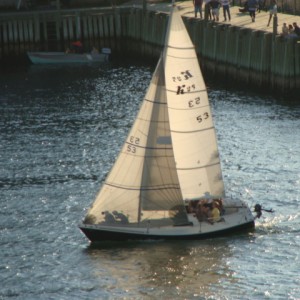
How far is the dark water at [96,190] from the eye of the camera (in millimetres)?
64000

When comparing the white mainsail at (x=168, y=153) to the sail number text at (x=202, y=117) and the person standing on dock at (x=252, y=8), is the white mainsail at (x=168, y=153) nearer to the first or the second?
the sail number text at (x=202, y=117)

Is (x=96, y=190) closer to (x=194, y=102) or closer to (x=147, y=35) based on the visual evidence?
(x=194, y=102)

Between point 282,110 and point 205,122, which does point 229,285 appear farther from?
point 282,110

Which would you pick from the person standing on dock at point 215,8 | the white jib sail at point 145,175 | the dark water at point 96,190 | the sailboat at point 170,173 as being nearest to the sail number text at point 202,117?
the sailboat at point 170,173

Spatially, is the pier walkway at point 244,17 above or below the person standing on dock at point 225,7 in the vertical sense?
below

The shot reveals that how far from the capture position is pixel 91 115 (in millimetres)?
101188

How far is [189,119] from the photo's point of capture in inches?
2751

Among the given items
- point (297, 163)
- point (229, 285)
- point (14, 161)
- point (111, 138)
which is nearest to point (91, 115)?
point (111, 138)

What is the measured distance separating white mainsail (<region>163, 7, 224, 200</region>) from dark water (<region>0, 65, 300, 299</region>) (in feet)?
10.9

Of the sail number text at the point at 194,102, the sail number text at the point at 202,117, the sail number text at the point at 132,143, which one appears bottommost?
the sail number text at the point at 132,143

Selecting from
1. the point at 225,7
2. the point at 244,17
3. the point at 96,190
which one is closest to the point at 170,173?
the point at 96,190

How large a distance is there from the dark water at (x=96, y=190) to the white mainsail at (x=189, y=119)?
10.9ft

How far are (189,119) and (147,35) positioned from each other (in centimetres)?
6256

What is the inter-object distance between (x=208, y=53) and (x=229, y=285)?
57.4 meters
